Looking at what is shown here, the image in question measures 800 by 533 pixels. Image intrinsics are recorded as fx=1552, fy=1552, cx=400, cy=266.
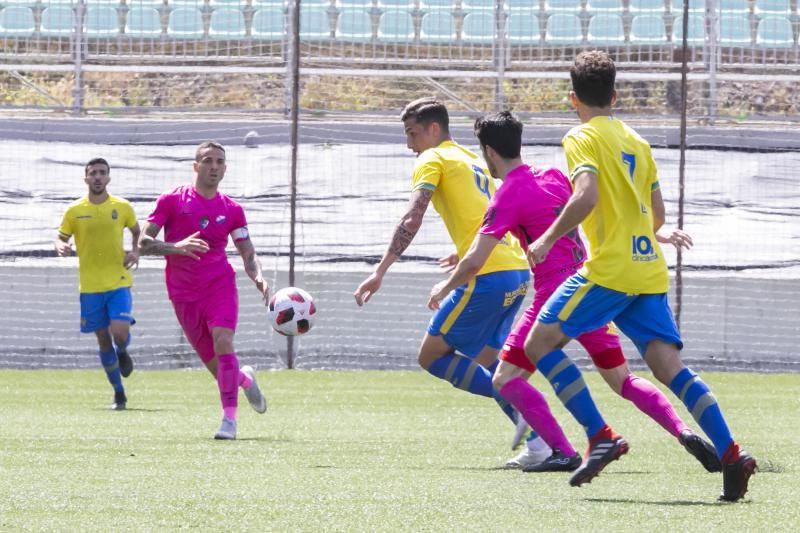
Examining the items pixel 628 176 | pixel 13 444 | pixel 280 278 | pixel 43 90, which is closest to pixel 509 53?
pixel 280 278

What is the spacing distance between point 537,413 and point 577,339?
49cm

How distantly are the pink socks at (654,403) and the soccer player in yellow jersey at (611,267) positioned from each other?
32 centimetres

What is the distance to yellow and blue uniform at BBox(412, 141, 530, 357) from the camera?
26.6 ft

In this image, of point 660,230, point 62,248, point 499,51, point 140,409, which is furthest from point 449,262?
point 499,51

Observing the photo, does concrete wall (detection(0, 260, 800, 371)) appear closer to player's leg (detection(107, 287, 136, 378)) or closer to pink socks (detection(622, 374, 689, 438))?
player's leg (detection(107, 287, 136, 378))

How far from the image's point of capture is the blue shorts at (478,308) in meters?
8.11

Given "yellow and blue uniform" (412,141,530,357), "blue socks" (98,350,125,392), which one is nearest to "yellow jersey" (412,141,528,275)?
"yellow and blue uniform" (412,141,530,357)

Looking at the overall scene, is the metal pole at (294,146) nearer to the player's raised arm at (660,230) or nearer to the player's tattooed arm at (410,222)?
the player's tattooed arm at (410,222)

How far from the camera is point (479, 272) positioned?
26.7 feet

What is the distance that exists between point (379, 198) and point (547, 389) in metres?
4.69

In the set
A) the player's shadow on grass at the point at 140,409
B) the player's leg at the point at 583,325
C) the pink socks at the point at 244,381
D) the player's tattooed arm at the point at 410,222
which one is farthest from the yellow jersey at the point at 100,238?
the player's leg at the point at 583,325

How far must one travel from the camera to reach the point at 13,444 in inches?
346

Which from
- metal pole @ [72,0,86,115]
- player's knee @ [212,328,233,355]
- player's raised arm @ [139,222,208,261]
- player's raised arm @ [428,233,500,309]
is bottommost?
player's knee @ [212,328,233,355]

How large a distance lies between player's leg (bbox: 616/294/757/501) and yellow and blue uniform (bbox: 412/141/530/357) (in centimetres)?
167
